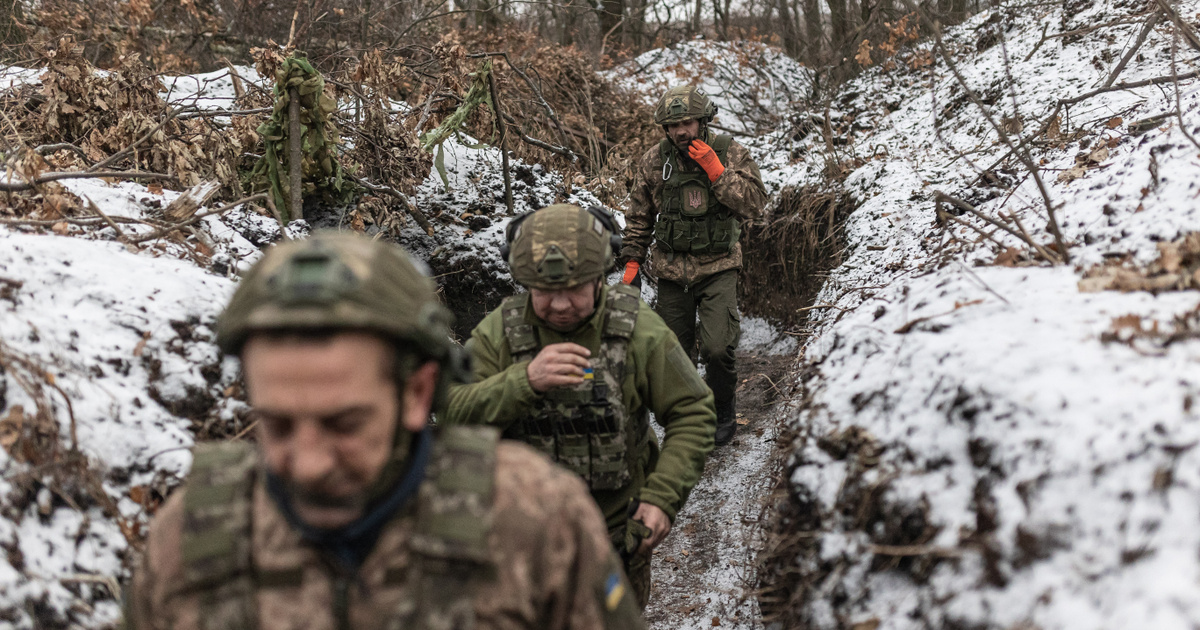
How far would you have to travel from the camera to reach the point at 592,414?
266 centimetres

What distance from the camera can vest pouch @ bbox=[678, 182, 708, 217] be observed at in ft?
16.8

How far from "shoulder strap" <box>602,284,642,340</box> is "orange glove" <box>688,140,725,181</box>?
7.70ft

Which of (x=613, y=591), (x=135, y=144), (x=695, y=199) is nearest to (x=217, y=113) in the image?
(x=135, y=144)

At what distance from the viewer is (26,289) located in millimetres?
2682

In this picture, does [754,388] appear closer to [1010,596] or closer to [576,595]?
[1010,596]

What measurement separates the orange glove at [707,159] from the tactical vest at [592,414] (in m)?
2.45

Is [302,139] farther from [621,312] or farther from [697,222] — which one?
[621,312]

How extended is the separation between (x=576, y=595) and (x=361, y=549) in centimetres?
40

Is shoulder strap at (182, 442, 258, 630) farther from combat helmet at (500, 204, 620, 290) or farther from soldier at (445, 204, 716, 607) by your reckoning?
combat helmet at (500, 204, 620, 290)

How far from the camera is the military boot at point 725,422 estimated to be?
554cm

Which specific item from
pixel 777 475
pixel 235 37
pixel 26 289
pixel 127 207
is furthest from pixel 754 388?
pixel 235 37

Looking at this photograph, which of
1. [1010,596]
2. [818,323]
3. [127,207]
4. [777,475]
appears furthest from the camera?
[818,323]

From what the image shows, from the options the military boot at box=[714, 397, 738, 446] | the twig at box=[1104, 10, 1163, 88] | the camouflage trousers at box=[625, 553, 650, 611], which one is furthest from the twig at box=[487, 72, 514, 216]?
the twig at box=[1104, 10, 1163, 88]

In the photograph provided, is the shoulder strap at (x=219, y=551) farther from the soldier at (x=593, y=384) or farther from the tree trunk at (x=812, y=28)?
the tree trunk at (x=812, y=28)
